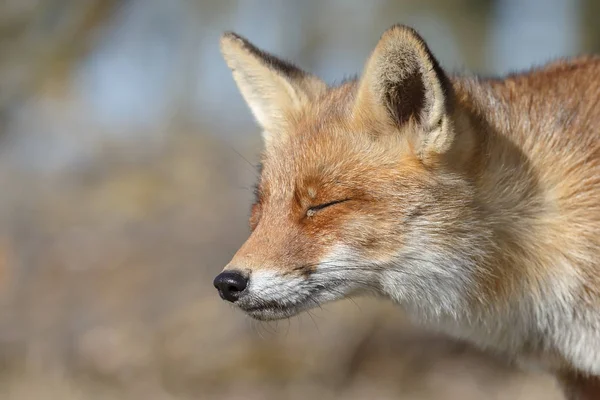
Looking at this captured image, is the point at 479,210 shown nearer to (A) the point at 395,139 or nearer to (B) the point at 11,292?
(A) the point at 395,139

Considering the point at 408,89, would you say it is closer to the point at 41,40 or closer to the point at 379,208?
the point at 379,208

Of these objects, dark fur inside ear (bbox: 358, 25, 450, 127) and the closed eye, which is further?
the closed eye

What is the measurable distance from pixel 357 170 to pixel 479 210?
85 cm

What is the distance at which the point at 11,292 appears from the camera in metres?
11.4

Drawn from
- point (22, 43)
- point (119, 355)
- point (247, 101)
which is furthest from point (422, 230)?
point (22, 43)

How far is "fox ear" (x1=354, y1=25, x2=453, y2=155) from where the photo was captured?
4371 millimetres

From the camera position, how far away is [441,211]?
470 centimetres

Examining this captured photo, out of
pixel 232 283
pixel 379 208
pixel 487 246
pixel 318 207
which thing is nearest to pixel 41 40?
pixel 318 207

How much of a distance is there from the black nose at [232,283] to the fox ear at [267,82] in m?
1.67

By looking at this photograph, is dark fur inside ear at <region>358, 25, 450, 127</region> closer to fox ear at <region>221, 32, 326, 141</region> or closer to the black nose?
fox ear at <region>221, 32, 326, 141</region>

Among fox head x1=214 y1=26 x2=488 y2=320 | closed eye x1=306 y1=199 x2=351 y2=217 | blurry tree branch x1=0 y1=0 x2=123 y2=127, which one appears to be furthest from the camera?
blurry tree branch x1=0 y1=0 x2=123 y2=127

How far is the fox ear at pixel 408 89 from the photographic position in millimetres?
4371

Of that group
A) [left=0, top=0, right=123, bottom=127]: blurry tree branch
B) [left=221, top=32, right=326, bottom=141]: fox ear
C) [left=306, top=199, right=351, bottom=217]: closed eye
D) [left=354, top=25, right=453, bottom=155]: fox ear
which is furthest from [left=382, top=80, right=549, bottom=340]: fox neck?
[left=0, top=0, right=123, bottom=127]: blurry tree branch

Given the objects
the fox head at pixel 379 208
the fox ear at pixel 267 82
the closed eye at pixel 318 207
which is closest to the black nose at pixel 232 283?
the fox head at pixel 379 208
